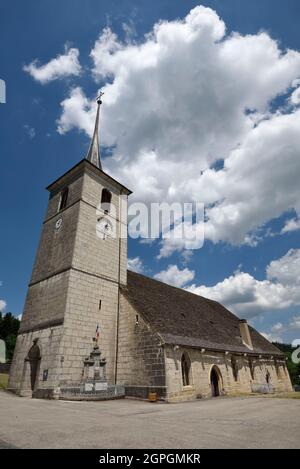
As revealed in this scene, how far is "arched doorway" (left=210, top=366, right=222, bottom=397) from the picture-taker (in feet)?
59.8

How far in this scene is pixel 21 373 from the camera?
53.6 ft

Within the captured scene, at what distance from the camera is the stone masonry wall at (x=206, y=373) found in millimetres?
14570

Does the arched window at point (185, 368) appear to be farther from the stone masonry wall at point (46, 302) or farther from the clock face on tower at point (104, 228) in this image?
the clock face on tower at point (104, 228)

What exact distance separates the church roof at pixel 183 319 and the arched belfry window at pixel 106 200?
5736mm

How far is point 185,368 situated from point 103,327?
536cm

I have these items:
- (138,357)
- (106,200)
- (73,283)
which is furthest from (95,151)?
(138,357)

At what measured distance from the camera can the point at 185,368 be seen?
16406 millimetres

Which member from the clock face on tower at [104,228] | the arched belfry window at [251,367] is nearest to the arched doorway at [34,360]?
the clock face on tower at [104,228]

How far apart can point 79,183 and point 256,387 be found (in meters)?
20.7

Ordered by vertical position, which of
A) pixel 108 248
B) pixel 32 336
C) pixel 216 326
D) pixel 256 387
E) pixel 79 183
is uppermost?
pixel 79 183

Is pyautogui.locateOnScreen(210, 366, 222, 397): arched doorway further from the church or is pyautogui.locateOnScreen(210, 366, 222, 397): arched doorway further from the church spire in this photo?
the church spire

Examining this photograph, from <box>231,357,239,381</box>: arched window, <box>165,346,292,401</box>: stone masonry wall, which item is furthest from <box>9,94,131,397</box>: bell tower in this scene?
<box>231,357,239,381</box>: arched window
